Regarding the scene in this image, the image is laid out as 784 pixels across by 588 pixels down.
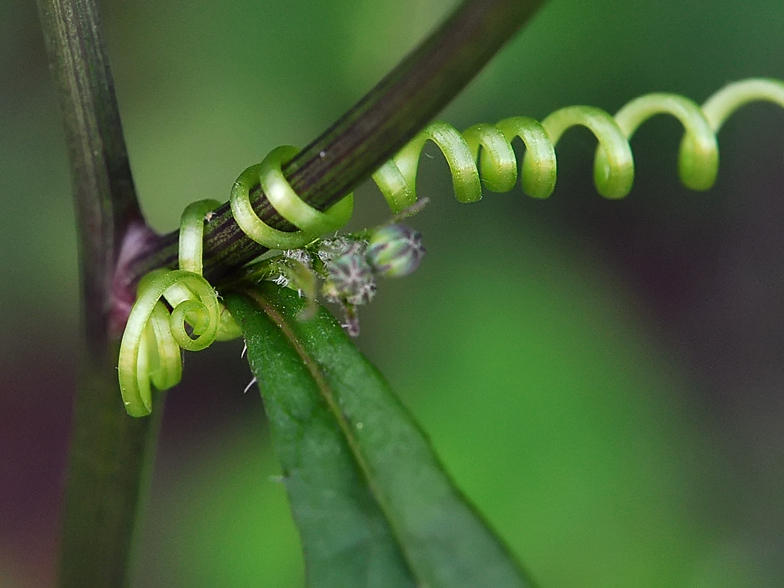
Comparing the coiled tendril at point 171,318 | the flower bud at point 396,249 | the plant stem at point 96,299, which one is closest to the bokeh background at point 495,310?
the plant stem at point 96,299

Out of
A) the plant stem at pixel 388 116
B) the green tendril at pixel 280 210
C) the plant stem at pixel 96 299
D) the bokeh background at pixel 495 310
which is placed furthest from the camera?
the bokeh background at pixel 495 310

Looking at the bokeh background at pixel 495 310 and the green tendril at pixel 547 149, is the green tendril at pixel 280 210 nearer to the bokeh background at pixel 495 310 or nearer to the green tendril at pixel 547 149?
the green tendril at pixel 547 149

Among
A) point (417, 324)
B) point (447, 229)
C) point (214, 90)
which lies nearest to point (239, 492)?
point (417, 324)

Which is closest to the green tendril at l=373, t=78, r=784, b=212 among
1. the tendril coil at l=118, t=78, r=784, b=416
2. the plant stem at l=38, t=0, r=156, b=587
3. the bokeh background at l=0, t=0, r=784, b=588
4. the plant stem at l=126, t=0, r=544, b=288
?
the tendril coil at l=118, t=78, r=784, b=416

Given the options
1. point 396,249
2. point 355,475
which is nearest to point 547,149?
point 396,249

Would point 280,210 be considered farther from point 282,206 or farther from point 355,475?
point 355,475

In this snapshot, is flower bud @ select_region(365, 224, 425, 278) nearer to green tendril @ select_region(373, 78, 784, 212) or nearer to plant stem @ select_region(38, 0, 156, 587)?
green tendril @ select_region(373, 78, 784, 212)

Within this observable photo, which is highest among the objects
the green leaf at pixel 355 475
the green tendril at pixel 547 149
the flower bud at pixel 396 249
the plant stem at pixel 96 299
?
the plant stem at pixel 96 299

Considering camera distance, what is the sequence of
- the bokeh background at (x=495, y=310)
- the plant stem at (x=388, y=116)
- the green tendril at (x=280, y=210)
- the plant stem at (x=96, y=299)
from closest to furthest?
the plant stem at (x=388, y=116)
the green tendril at (x=280, y=210)
the plant stem at (x=96, y=299)
the bokeh background at (x=495, y=310)
